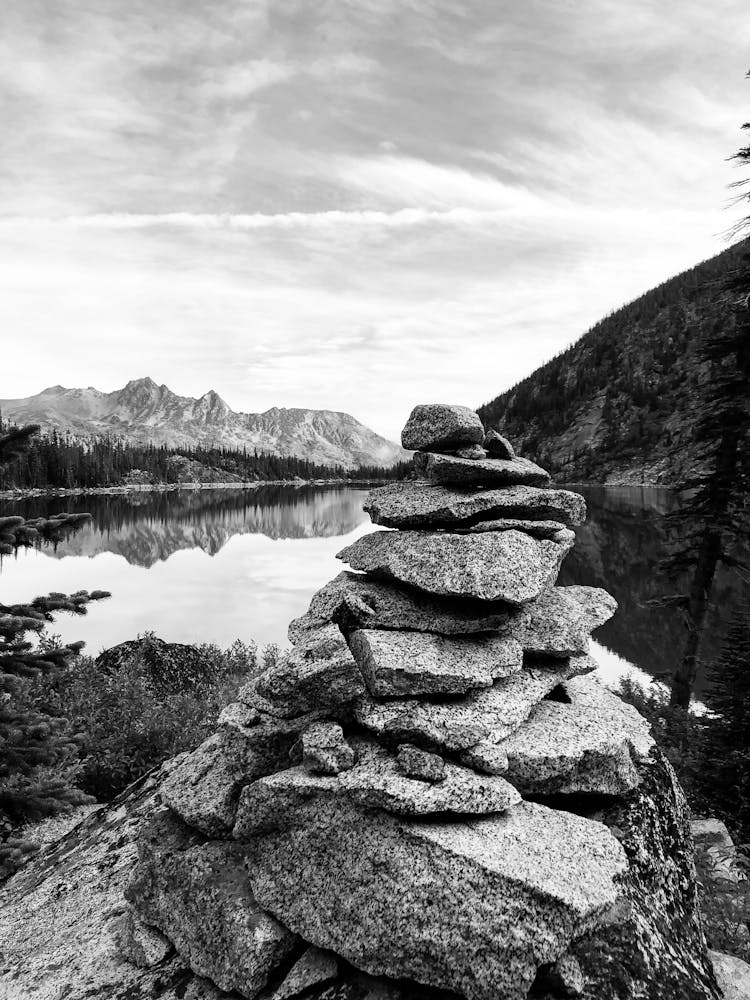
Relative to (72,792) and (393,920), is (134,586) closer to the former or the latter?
(72,792)

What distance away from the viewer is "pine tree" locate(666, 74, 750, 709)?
21.1 metres

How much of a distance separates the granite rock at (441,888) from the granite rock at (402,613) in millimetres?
2730

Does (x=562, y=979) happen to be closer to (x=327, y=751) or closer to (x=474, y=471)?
(x=327, y=751)

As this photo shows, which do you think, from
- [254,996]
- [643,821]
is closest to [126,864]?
[254,996]

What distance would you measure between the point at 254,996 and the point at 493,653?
16.2ft

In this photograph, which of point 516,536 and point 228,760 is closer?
point 228,760

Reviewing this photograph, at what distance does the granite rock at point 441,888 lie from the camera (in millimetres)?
5855

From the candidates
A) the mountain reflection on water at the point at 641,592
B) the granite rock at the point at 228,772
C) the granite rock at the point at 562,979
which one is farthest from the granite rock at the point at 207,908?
the mountain reflection on water at the point at 641,592

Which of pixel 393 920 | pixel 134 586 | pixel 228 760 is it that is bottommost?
pixel 134 586

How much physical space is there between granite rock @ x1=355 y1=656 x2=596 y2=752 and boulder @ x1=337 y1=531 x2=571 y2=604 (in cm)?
132

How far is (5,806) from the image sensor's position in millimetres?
9430

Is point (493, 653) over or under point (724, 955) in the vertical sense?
over

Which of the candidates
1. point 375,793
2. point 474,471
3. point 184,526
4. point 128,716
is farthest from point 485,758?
point 184,526

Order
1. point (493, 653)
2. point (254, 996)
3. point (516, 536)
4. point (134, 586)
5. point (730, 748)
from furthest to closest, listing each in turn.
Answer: point (134, 586) < point (730, 748) < point (516, 536) < point (493, 653) < point (254, 996)
